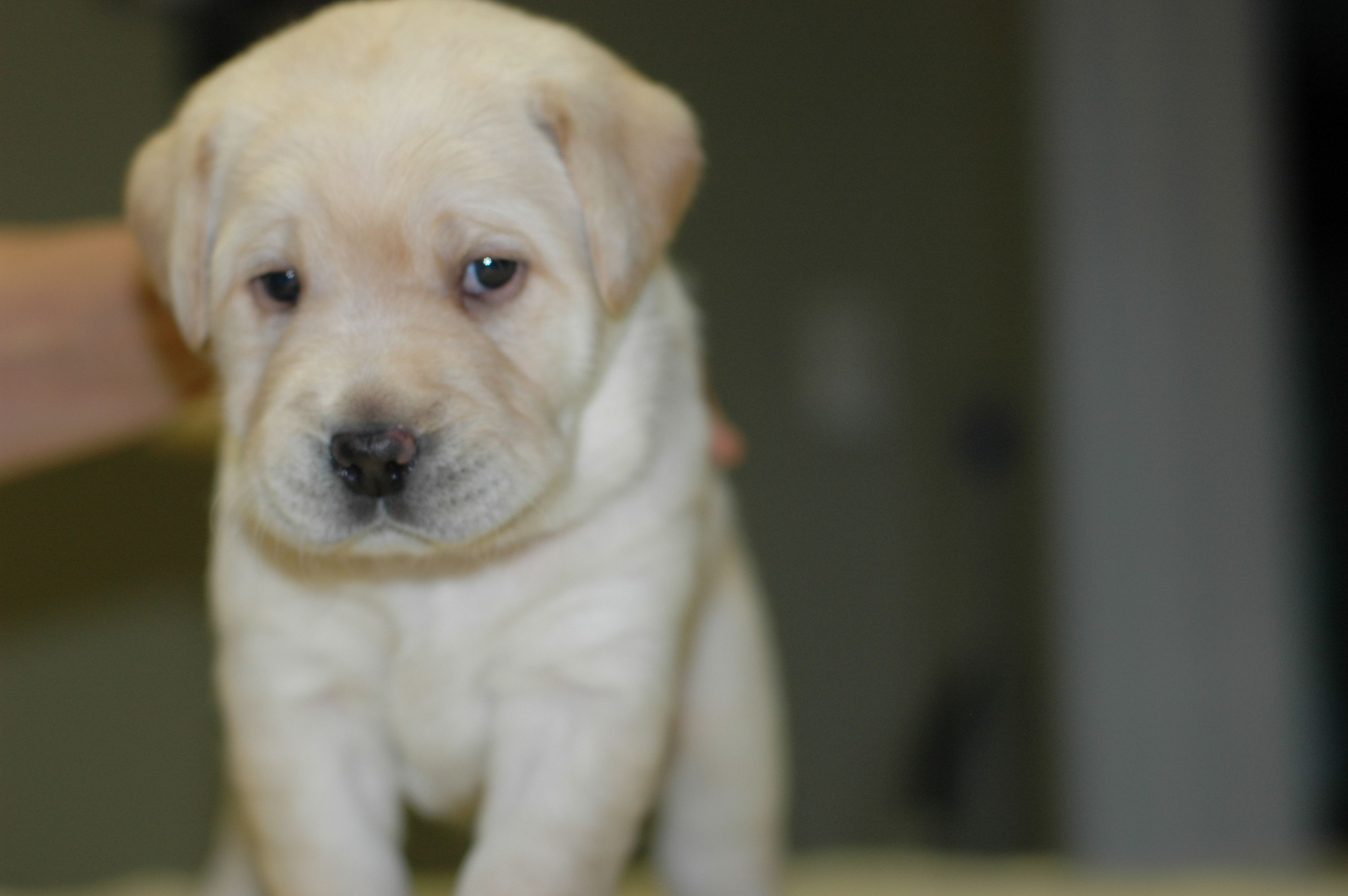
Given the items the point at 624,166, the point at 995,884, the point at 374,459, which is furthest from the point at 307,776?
the point at 995,884

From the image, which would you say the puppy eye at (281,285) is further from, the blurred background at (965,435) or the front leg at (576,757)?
the blurred background at (965,435)

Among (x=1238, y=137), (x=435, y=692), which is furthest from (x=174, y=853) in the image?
(x=1238, y=137)

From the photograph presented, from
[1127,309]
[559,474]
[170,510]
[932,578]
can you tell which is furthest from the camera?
[932,578]

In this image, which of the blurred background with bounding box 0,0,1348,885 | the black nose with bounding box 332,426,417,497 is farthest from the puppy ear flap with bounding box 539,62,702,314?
the blurred background with bounding box 0,0,1348,885

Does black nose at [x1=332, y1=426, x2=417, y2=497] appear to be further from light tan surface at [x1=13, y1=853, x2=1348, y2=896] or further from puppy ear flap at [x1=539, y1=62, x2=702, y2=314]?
light tan surface at [x1=13, y1=853, x2=1348, y2=896]

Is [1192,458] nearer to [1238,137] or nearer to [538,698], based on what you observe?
[1238,137]

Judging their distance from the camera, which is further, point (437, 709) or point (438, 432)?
point (437, 709)

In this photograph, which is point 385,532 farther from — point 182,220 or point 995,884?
point 995,884
